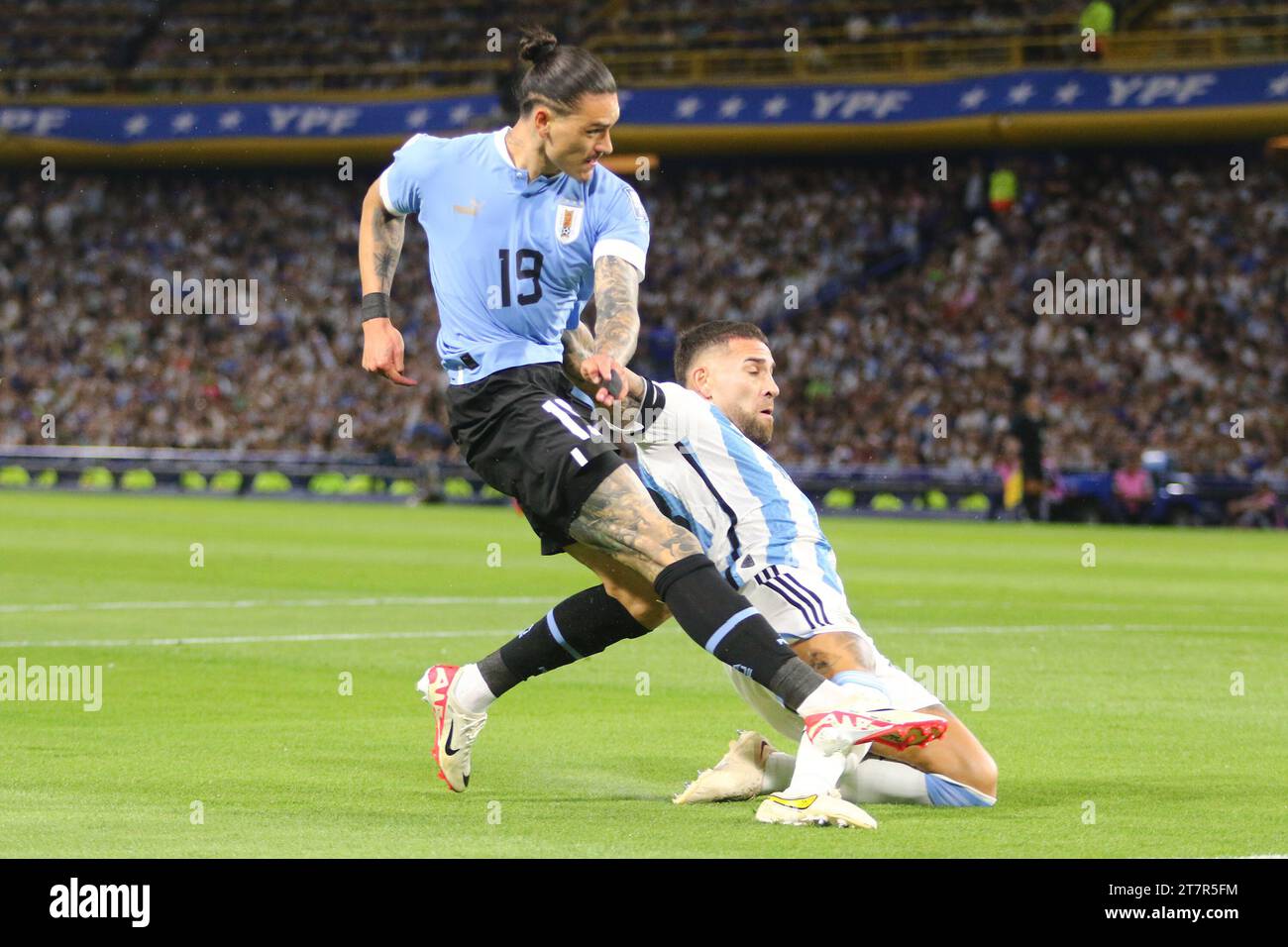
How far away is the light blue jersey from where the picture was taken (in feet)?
21.5

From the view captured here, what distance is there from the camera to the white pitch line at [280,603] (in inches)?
540

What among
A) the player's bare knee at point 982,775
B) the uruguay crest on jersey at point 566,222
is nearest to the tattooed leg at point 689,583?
the player's bare knee at point 982,775

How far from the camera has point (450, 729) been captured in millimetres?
6699

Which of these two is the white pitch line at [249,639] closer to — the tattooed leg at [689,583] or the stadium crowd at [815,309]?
the tattooed leg at [689,583]

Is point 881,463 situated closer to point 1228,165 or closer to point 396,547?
point 1228,165

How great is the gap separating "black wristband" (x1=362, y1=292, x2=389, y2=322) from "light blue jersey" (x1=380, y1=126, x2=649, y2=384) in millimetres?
196

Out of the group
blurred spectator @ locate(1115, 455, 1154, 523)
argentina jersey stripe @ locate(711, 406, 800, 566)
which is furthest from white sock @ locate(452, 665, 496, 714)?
blurred spectator @ locate(1115, 455, 1154, 523)

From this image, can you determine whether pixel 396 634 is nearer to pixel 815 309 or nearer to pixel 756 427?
pixel 756 427

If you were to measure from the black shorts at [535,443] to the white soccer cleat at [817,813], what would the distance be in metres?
1.13

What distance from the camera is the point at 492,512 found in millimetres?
30531

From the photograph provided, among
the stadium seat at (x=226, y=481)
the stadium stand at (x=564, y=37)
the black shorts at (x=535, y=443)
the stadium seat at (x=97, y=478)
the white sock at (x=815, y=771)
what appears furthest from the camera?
the stadium seat at (x=97, y=478)

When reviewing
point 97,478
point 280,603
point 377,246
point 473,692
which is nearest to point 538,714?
point 473,692

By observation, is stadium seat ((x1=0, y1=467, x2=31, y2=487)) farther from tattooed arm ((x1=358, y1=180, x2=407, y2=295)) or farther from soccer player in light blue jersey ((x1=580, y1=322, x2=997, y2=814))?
soccer player in light blue jersey ((x1=580, y1=322, x2=997, y2=814))

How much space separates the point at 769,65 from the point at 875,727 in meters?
31.0
